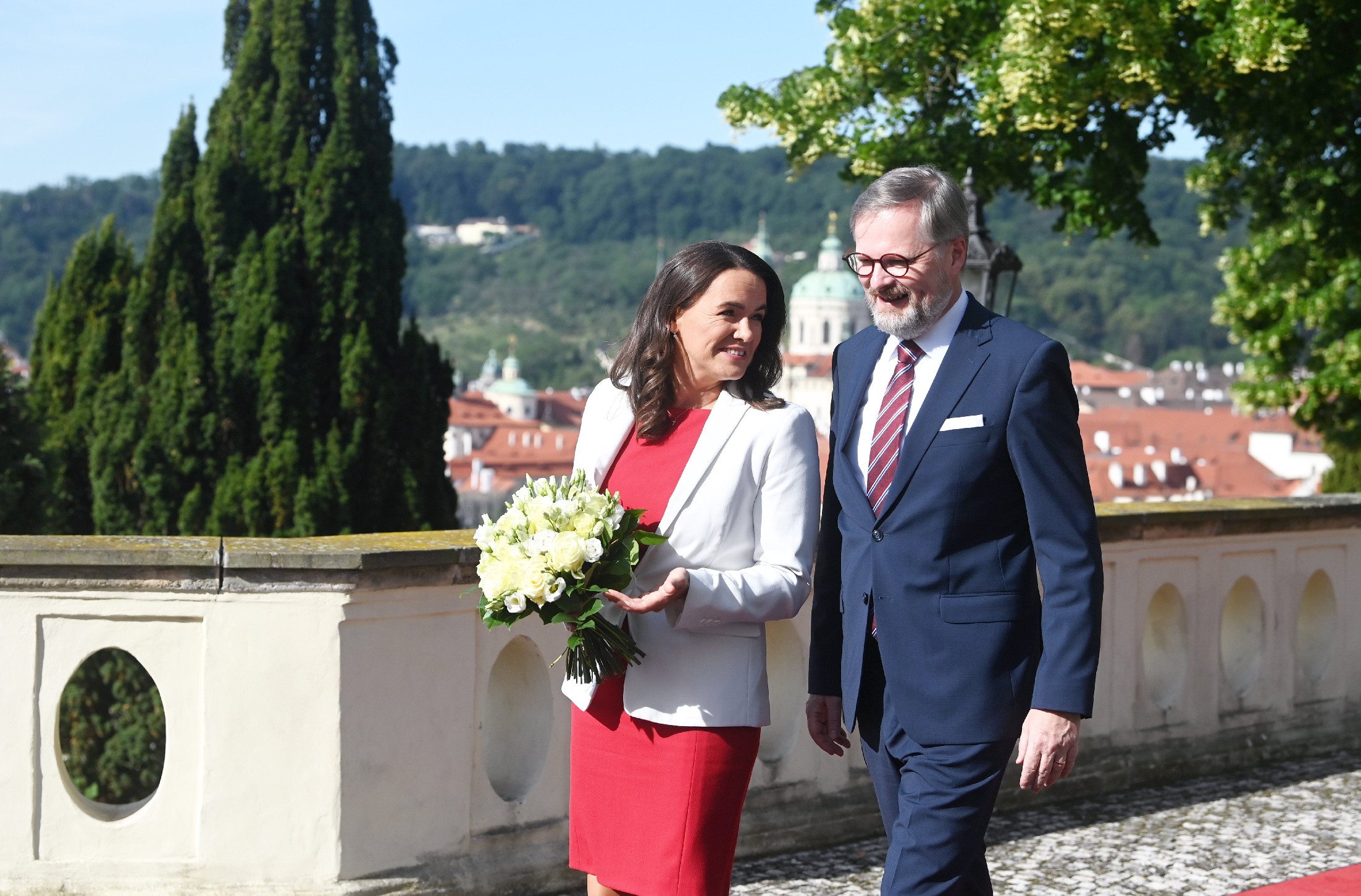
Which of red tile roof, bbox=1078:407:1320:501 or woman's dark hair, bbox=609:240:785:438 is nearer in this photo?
woman's dark hair, bbox=609:240:785:438

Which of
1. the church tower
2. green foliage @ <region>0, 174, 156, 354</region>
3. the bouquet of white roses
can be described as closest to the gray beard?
the bouquet of white roses

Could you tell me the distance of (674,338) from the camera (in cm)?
262

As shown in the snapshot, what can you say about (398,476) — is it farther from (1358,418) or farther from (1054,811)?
(1054,811)

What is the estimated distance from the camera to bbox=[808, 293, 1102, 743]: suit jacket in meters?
2.28

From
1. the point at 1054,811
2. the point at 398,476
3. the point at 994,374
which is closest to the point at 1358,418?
the point at 1054,811

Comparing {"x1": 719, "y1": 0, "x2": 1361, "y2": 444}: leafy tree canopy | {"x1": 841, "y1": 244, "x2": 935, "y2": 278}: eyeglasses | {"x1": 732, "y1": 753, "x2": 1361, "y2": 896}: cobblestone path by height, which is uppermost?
{"x1": 719, "y1": 0, "x2": 1361, "y2": 444}: leafy tree canopy

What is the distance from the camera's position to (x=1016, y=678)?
7.72 feet

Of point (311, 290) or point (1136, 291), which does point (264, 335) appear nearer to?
point (311, 290)

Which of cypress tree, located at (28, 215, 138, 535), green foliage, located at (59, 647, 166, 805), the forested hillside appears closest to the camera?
green foliage, located at (59, 647, 166, 805)

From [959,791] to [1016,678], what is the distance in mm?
211

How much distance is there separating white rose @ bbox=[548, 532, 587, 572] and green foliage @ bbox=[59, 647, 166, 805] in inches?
503

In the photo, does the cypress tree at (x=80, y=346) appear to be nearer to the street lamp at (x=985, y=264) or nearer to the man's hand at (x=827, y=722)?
the street lamp at (x=985, y=264)

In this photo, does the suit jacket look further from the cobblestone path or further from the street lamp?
the street lamp

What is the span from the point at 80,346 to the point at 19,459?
1035 centimetres
